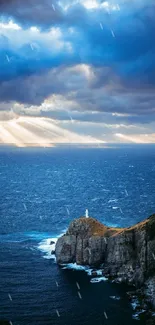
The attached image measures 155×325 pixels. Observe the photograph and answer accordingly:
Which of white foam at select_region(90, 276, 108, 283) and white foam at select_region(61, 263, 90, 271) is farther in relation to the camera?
white foam at select_region(61, 263, 90, 271)

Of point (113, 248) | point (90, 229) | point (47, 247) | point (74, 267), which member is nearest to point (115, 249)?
point (113, 248)

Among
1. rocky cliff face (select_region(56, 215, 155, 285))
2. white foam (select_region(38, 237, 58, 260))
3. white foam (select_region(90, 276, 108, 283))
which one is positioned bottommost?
white foam (select_region(90, 276, 108, 283))

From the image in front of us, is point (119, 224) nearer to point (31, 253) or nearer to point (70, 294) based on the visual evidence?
point (31, 253)

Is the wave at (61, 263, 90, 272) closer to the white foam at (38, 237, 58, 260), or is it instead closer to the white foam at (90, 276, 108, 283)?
the white foam at (90, 276, 108, 283)

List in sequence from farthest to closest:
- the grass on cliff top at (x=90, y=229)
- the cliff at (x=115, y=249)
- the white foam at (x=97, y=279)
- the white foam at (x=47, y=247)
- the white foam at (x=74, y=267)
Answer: the white foam at (x=47, y=247) < the grass on cliff top at (x=90, y=229) < the white foam at (x=74, y=267) < the white foam at (x=97, y=279) < the cliff at (x=115, y=249)

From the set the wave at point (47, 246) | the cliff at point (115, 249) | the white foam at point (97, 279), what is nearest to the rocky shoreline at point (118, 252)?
the cliff at point (115, 249)

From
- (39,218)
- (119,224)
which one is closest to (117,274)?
(119,224)

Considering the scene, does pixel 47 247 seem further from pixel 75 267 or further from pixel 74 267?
pixel 75 267

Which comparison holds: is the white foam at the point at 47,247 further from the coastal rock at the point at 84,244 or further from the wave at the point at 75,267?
the wave at the point at 75,267

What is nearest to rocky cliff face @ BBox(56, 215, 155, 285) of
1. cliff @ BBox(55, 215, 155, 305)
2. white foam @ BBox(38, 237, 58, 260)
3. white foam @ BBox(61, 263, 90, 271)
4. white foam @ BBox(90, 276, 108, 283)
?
cliff @ BBox(55, 215, 155, 305)
